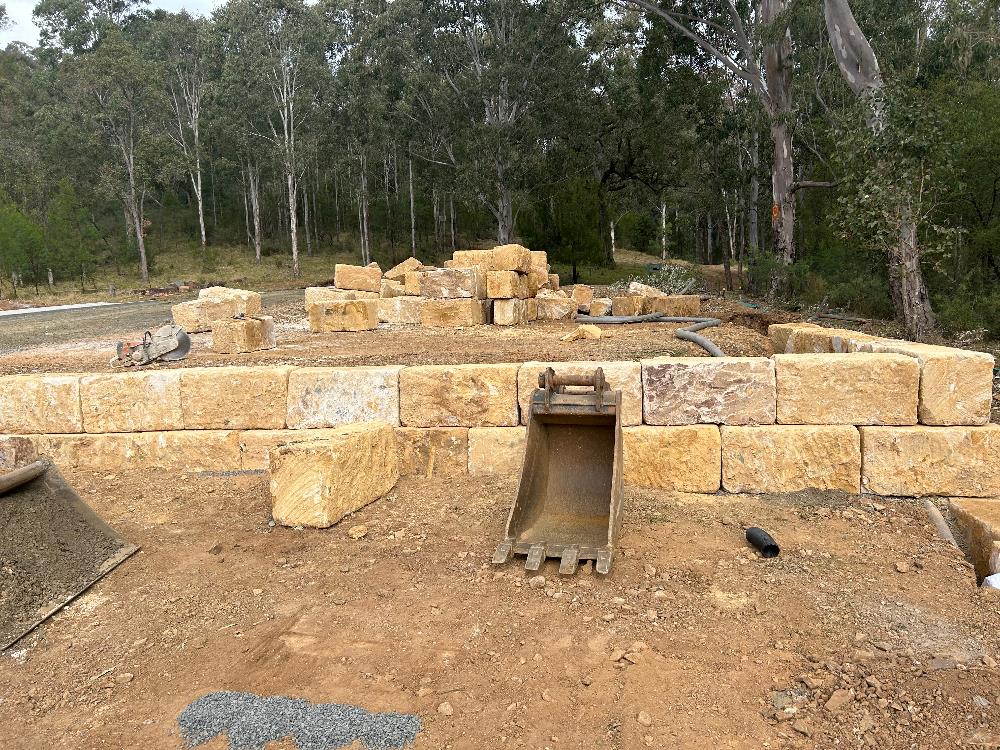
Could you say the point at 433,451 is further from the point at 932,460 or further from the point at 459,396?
the point at 932,460

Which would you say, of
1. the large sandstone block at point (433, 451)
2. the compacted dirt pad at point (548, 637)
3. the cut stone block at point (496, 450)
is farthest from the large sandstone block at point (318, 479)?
the cut stone block at point (496, 450)

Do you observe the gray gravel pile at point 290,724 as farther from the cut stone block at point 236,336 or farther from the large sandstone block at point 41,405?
the cut stone block at point 236,336

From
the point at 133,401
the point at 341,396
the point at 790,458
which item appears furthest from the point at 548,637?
the point at 133,401

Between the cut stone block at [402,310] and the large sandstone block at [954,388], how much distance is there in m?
12.1

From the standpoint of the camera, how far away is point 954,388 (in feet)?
16.0

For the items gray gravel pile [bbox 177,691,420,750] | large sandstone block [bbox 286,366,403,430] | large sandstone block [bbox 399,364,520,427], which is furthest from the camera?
large sandstone block [bbox 286,366,403,430]

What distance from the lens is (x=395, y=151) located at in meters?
37.9

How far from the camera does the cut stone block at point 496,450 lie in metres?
5.48

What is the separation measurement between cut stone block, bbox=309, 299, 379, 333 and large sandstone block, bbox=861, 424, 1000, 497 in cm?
1173

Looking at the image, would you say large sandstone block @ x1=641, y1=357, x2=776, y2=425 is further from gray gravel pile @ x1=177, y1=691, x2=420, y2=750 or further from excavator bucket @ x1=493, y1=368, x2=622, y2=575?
gray gravel pile @ x1=177, y1=691, x2=420, y2=750

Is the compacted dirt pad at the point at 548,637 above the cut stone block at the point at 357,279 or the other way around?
the other way around

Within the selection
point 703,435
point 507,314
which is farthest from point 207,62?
point 703,435

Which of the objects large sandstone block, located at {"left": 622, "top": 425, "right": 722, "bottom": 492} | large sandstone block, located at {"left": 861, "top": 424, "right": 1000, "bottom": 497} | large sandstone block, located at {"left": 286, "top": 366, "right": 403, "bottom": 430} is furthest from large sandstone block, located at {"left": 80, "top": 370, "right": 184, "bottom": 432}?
large sandstone block, located at {"left": 861, "top": 424, "right": 1000, "bottom": 497}

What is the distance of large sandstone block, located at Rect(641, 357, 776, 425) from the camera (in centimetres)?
512
